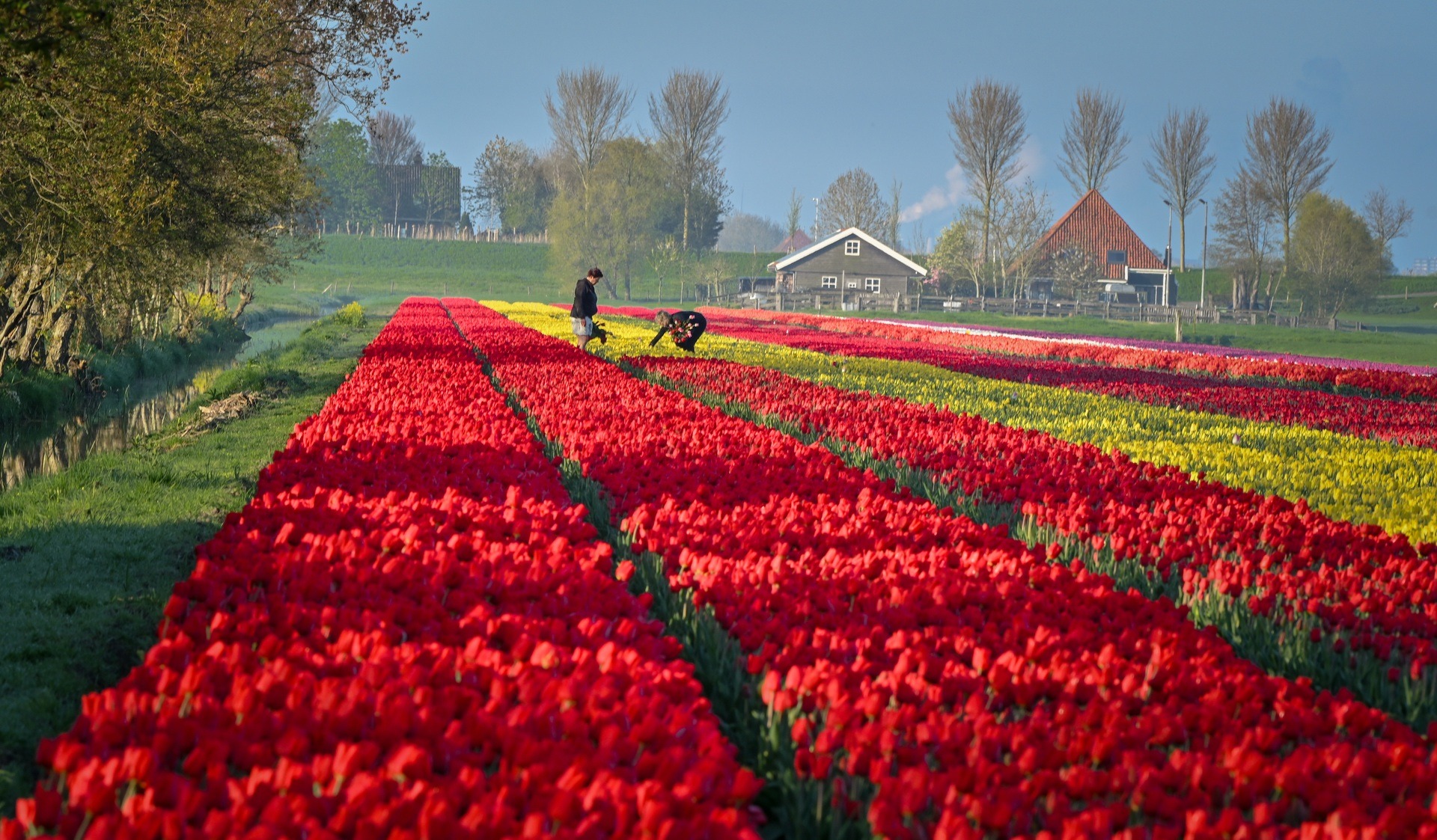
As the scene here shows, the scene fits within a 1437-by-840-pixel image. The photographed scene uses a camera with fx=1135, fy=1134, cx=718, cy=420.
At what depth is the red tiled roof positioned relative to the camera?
87438mm

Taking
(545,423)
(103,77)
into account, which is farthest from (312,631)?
(103,77)

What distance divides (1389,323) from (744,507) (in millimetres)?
75432

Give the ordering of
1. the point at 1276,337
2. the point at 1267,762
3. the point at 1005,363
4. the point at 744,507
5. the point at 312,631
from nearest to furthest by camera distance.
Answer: the point at 1267,762 < the point at 312,631 < the point at 744,507 < the point at 1005,363 < the point at 1276,337

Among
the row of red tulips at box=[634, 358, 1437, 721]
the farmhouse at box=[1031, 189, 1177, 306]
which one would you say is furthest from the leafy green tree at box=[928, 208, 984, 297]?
the row of red tulips at box=[634, 358, 1437, 721]

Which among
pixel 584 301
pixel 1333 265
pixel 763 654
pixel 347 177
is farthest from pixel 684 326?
pixel 347 177

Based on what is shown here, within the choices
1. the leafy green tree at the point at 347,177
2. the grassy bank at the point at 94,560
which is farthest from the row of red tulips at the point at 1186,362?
the leafy green tree at the point at 347,177

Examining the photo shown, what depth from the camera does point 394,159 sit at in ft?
431

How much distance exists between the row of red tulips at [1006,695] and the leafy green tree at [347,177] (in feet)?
332

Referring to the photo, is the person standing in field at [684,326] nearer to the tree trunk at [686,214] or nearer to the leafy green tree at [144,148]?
the leafy green tree at [144,148]

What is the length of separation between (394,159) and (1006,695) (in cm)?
13676

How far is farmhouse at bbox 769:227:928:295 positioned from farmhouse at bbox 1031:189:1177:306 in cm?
1080

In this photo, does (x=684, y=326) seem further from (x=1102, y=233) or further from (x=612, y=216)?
(x=1102, y=233)

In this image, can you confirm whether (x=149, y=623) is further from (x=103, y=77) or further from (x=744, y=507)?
(x=103, y=77)

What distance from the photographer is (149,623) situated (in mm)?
5648
